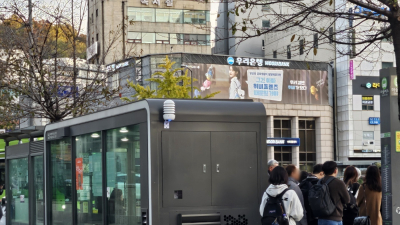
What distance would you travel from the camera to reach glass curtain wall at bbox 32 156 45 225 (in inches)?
482

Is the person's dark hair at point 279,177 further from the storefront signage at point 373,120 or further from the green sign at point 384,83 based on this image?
the storefront signage at point 373,120

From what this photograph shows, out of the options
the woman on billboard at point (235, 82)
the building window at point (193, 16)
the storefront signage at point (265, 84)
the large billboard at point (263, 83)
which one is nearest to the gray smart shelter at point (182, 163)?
the large billboard at point (263, 83)

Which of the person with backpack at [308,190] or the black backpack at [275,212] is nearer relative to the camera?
the black backpack at [275,212]

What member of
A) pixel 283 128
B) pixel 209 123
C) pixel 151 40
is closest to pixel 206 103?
pixel 209 123

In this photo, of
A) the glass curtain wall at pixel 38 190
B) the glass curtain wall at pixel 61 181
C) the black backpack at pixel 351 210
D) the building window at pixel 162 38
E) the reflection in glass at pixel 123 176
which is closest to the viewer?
the reflection in glass at pixel 123 176

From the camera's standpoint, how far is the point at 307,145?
Result: 5272 cm

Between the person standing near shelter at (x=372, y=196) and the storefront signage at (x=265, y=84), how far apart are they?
39740 mm

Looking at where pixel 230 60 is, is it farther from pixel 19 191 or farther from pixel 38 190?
pixel 38 190

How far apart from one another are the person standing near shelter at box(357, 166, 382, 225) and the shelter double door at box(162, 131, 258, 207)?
64.6 inches

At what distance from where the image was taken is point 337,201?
825cm

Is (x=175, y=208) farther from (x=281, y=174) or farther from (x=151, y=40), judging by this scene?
(x=151, y=40)

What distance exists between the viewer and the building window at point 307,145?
52438 mm

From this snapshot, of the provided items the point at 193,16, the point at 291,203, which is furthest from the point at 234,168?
the point at 193,16

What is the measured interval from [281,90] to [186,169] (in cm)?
4295
